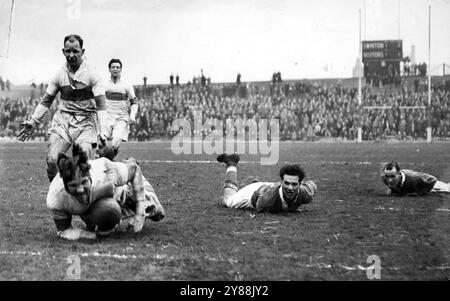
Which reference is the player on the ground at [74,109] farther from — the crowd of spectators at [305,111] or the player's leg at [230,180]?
the crowd of spectators at [305,111]

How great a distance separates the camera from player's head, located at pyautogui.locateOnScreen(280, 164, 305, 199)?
6.71m

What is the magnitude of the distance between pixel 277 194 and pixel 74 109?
2.61 meters

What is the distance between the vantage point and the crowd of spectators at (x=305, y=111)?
3466 centimetres

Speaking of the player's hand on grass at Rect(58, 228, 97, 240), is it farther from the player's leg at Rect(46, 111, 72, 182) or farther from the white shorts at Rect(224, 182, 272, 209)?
the white shorts at Rect(224, 182, 272, 209)

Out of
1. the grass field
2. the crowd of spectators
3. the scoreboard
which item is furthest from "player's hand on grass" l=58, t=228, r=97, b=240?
the scoreboard

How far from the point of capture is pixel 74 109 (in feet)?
22.9

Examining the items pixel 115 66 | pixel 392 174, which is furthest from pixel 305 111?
pixel 392 174

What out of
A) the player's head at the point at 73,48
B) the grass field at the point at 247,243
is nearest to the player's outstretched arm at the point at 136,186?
the grass field at the point at 247,243

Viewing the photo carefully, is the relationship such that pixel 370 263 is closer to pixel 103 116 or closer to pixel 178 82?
pixel 103 116

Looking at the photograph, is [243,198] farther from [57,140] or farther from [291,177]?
[57,140]

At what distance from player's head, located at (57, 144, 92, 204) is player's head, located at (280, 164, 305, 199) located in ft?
8.02

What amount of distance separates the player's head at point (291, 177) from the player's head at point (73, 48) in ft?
8.53

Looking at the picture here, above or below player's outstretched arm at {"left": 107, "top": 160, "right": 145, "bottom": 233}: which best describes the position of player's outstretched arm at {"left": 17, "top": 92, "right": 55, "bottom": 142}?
above

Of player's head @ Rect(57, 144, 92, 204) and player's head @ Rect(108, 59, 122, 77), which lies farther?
player's head @ Rect(108, 59, 122, 77)
